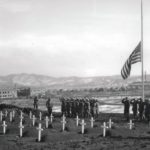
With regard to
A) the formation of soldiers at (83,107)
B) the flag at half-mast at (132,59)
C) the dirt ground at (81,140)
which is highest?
the flag at half-mast at (132,59)

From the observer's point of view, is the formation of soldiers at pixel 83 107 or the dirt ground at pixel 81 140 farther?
the formation of soldiers at pixel 83 107

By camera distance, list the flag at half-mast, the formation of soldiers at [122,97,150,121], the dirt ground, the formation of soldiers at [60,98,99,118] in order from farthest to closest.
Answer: the formation of soldiers at [60,98,99,118] < the flag at half-mast < the formation of soldiers at [122,97,150,121] < the dirt ground

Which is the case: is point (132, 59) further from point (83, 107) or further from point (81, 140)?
point (81, 140)

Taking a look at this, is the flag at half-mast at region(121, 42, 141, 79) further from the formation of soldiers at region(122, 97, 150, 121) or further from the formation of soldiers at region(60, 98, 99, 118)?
the formation of soldiers at region(60, 98, 99, 118)

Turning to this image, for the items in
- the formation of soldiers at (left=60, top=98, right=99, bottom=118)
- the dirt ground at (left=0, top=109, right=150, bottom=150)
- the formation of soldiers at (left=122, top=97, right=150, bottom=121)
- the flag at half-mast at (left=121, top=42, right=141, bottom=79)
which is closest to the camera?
the dirt ground at (left=0, top=109, right=150, bottom=150)

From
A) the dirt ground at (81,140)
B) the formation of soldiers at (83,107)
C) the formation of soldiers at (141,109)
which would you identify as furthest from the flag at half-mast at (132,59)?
the dirt ground at (81,140)

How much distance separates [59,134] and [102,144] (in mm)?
3744

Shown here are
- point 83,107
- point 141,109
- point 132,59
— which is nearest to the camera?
point 141,109

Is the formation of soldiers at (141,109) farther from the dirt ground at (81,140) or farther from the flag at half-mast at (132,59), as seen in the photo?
the dirt ground at (81,140)

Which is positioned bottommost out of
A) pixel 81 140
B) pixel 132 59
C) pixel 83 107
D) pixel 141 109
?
pixel 81 140

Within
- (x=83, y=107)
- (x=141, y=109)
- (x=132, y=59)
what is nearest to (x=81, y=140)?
(x=141, y=109)

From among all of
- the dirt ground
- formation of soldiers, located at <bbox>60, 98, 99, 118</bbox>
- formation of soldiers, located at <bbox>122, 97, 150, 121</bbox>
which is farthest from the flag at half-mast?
the dirt ground

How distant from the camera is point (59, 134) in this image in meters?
19.2

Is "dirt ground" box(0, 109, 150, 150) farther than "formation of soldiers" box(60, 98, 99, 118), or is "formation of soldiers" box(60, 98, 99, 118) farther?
"formation of soldiers" box(60, 98, 99, 118)
